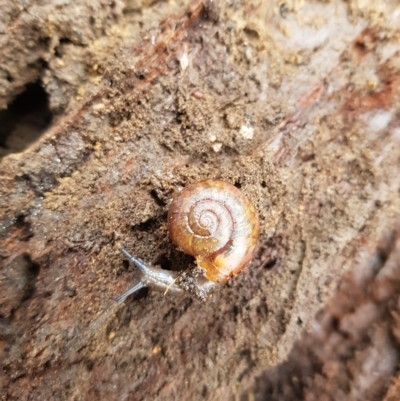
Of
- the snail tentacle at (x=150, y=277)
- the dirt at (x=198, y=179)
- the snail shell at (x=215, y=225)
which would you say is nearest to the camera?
the dirt at (x=198, y=179)

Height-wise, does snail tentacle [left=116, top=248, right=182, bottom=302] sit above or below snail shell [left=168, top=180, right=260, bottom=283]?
below

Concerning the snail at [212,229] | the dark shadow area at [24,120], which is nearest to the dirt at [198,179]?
the dark shadow area at [24,120]

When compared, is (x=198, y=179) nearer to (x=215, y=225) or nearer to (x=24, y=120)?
(x=215, y=225)

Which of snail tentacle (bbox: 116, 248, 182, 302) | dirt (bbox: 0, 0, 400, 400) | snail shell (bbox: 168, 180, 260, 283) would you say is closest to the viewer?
dirt (bbox: 0, 0, 400, 400)

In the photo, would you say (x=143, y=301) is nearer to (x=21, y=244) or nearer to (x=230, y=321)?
(x=230, y=321)

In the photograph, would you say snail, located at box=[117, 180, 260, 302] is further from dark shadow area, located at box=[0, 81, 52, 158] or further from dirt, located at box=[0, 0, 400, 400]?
dark shadow area, located at box=[0, 81, 52, 158]

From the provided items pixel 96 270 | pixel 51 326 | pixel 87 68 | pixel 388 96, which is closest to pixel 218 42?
pixel 87 68

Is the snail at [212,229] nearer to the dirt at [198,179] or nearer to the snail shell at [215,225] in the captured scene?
the snail shell at [215,225]

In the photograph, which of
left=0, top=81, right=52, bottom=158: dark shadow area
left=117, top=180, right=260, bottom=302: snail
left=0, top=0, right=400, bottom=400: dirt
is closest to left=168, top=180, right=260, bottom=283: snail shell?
left=117, top=180, right=260, bottom=302: snail
